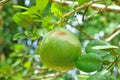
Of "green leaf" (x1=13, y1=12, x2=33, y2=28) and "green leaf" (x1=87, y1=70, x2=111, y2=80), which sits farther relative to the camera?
"green leaf" (x1=13, y1=12, x2=33, y2=28)

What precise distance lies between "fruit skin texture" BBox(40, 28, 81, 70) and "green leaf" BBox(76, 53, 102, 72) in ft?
0.05

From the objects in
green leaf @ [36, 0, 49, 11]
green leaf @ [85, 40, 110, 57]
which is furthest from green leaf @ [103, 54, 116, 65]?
green leaf @ [36, 0, 49, 11]

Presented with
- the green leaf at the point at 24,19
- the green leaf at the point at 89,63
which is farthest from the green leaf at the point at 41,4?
the green leaf at the point at 89,63

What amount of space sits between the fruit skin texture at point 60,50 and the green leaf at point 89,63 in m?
0.02

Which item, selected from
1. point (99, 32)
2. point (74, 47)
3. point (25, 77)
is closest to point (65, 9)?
point (74, 47)

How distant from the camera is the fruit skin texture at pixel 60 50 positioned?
781mm

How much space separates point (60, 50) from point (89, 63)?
0.07m

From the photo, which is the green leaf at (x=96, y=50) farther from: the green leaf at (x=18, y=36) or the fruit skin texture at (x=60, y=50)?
the green leaf at (x=18, y=36)

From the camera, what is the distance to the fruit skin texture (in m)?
0.78

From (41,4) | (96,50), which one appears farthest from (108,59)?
(41,4)

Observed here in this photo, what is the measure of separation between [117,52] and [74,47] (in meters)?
0.09

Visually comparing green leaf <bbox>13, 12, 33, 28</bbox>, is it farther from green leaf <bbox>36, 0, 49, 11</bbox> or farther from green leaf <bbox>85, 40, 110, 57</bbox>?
green leaf <bbox>85, 40, 110, 57</bbox>

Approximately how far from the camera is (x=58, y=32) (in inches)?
32.6

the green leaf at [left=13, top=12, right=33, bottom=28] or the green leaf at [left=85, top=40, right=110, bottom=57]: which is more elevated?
the green leaf at [left=13, top=12, right=33, bottom=28]
